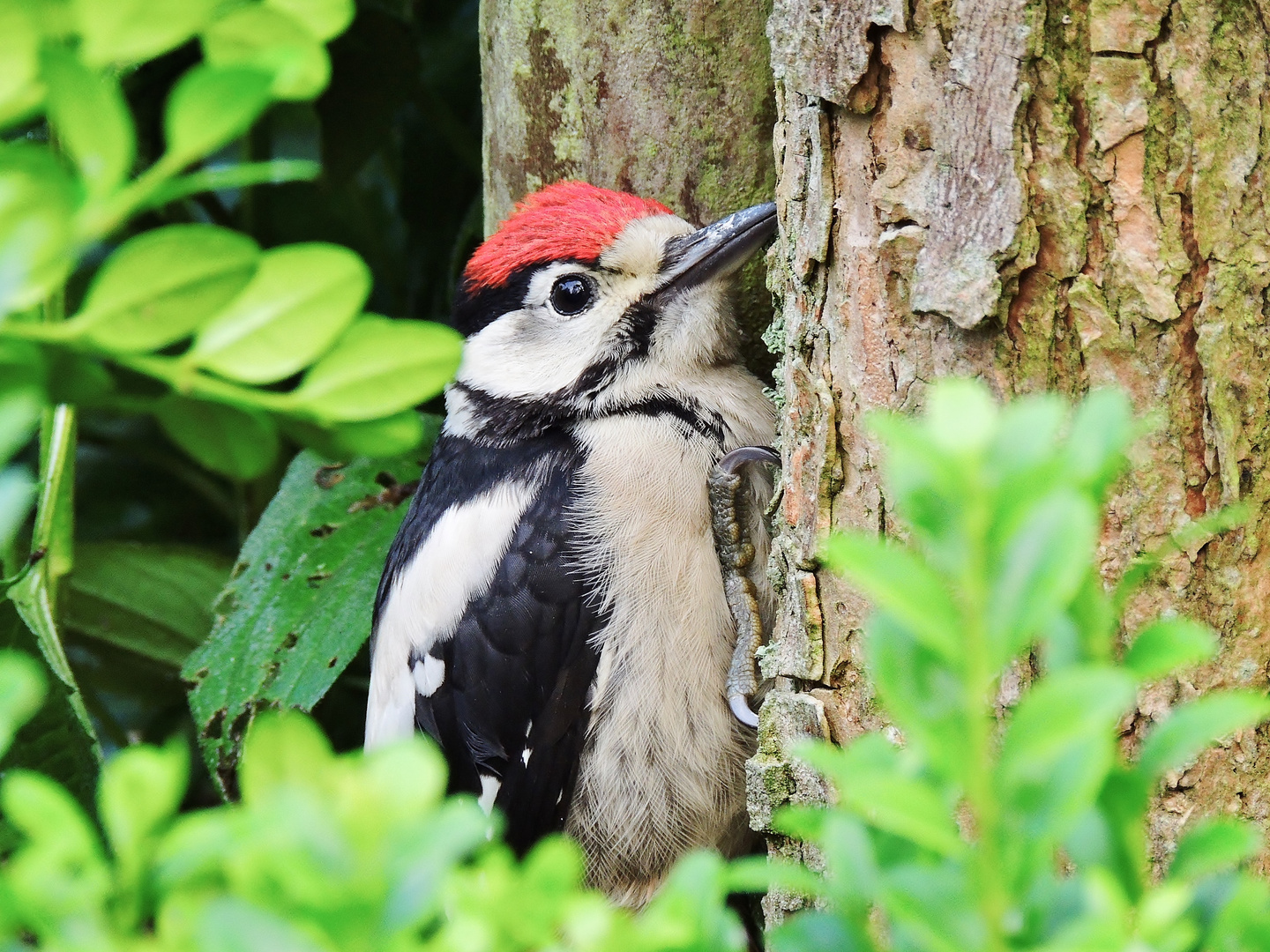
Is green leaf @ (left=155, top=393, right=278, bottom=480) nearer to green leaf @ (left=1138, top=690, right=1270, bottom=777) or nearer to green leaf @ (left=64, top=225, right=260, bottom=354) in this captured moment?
green leaf @ (left=64, top=225, right=260, bottom=354)

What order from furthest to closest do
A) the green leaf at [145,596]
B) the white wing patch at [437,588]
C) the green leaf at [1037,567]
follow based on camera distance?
the green leaf at [145,596] < the white wing patch at [437,588] < the green leaf at [1037,567]

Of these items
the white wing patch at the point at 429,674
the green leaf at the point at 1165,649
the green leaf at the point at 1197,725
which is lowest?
the white wing patch at the point at 429,674

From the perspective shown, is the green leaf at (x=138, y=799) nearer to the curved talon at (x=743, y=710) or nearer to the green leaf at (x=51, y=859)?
the green leaf at (x=51, y=859)

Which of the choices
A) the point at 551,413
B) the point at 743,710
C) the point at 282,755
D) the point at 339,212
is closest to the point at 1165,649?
the point at 282,755

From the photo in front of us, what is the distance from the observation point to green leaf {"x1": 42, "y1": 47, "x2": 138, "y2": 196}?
464 mm

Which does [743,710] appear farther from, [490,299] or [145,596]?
[145,596]

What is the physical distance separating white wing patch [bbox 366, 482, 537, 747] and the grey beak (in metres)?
0.39

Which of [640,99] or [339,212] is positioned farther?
[339,212]

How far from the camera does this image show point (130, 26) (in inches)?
18.7

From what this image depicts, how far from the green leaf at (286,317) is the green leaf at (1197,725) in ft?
1.19

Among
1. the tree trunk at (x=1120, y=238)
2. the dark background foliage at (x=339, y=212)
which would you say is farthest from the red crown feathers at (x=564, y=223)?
the tree trunk at (x=1120, y=238)

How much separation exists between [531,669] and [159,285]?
4.16ft

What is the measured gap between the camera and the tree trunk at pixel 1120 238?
1.09 meters

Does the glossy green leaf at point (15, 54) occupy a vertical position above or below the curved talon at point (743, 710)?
above
